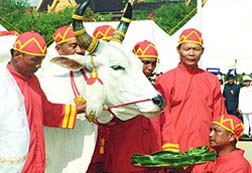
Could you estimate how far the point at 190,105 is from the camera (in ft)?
20.6

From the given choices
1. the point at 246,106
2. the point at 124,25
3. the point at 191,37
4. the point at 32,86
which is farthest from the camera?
the point at 246,106

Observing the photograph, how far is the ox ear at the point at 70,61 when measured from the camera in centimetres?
511

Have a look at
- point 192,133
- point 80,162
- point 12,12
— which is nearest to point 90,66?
point 80,162

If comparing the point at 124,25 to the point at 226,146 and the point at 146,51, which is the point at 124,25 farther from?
the point at 226,146

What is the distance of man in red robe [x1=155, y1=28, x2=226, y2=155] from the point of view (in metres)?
6.27

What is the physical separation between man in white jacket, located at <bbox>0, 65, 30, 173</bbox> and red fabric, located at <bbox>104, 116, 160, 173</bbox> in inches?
84.5

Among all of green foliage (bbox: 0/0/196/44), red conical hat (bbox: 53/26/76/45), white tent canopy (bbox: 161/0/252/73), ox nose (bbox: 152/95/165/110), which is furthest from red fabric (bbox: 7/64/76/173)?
green foliage (bbox: 0/0/196/44)

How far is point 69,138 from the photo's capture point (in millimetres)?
5211

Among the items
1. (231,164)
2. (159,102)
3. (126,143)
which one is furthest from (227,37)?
(159,102)

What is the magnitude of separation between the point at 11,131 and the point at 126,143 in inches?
91.2

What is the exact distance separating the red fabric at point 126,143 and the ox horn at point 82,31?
2.86ft

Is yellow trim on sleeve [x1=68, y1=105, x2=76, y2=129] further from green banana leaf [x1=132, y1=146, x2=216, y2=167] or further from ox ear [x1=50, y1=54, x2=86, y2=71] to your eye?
green banana leaf [x1=132, y1=146, x2=216, y2=167]

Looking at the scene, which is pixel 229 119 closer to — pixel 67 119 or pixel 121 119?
pixel 121 119

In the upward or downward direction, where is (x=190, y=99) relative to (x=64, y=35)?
downward
